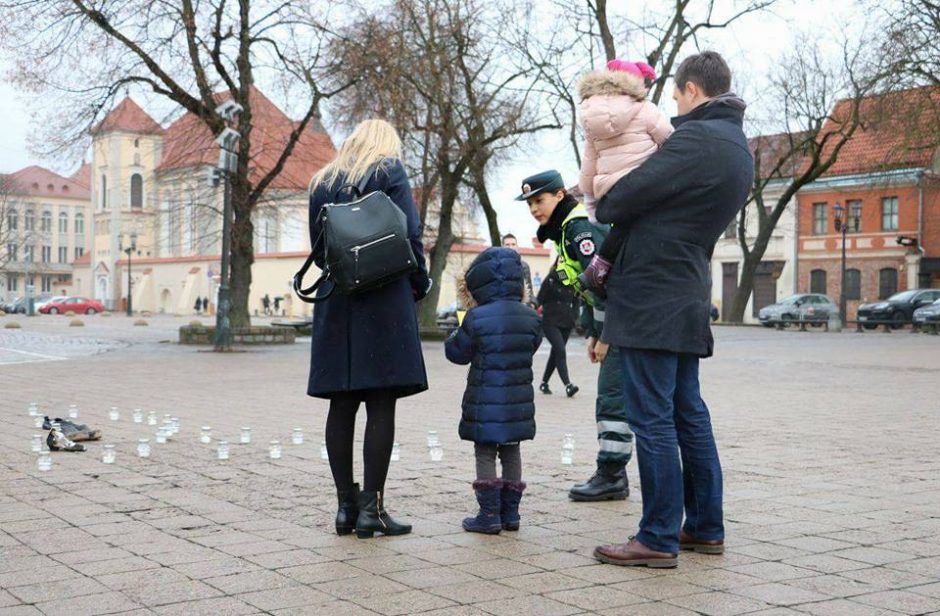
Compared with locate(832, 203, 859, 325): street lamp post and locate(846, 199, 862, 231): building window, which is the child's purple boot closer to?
locate(832, 203, 859, 325): street lamp post

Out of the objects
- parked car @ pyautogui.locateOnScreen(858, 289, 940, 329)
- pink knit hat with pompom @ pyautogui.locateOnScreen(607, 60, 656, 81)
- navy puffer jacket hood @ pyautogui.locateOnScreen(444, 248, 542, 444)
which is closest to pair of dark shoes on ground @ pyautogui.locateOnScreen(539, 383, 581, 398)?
navy puffer jacket hood @ pyautogui.locateOnScreen(444, 248, 542, 444)

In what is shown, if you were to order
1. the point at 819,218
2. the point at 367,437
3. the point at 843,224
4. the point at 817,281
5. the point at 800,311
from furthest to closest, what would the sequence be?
1. the point at 819,218
2. the point at 817,281
3. the point at 843,224
4. the point at 800,311
5. the point at 367,437

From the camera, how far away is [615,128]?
187 inches

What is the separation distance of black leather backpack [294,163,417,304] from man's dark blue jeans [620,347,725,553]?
1108mm

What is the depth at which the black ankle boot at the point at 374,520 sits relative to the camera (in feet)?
16.9

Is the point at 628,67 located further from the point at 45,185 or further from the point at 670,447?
the point at 45,185

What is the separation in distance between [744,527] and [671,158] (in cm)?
188

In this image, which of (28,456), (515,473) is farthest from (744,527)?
(28,456)

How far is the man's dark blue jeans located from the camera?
15.3ft

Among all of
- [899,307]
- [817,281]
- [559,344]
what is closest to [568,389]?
[559,344]

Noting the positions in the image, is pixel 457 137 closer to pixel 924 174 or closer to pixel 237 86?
pixel 237 86

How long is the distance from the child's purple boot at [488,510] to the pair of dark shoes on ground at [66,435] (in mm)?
3779

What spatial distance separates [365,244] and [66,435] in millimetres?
4225

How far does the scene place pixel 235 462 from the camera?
7516mm
